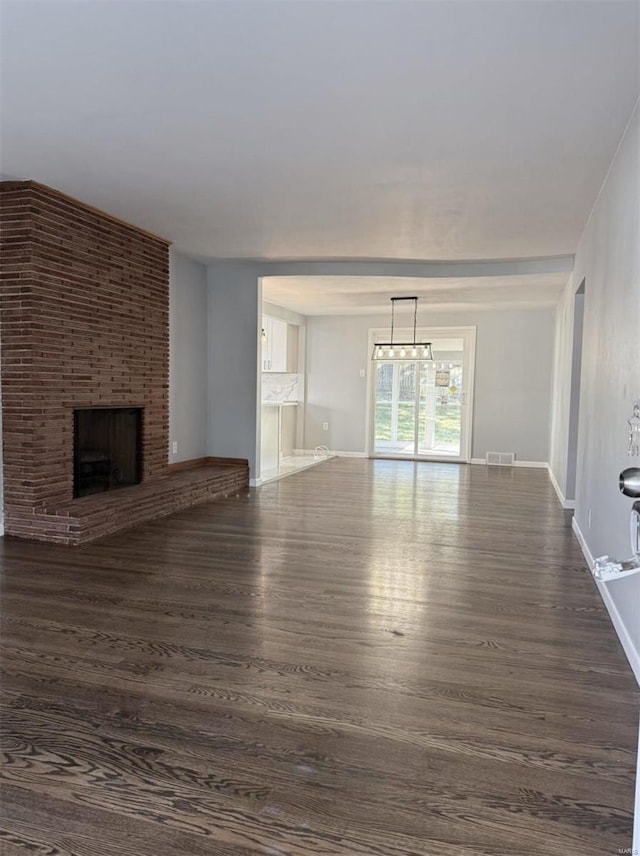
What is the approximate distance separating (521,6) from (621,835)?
8.78 feet

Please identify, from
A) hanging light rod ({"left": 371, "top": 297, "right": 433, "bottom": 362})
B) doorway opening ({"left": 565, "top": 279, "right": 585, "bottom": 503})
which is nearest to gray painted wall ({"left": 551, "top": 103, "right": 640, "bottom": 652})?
doorway opening ({"left": 565, "top": 279, "right": 585, "bottom": 503})

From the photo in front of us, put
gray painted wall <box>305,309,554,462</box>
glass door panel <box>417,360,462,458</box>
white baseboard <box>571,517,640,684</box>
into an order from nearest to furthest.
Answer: white baseboard <box>571,517,640,684</box> → gray painted wall <box>305,309,554,462</box> → glass door panel <box>417,360,462,458</box>

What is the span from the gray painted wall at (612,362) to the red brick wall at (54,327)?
12.5 feet

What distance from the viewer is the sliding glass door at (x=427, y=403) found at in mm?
9250

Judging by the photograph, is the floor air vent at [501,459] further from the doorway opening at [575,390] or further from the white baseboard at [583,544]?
the white baseboard at [583,544]

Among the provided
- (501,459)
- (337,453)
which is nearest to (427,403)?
(501,459)

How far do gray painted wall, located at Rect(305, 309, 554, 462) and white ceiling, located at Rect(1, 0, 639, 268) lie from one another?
14.1ft

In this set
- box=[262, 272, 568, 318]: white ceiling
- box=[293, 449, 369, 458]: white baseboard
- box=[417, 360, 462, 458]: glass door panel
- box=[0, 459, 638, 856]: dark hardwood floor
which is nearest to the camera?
box=[0, 459, 638, 856]: dark hardwood floor

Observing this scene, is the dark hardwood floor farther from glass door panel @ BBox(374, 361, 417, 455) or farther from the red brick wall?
glass door panel @ BBox(374, 361, 417, 455)

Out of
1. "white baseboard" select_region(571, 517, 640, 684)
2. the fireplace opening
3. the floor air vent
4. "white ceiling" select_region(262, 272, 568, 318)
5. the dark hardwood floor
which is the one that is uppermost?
"white ceiling" select_region(262, 272, 568, 318)

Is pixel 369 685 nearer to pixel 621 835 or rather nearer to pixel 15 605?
pixel 621 835

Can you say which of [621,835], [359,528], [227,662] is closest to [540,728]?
[621,835]

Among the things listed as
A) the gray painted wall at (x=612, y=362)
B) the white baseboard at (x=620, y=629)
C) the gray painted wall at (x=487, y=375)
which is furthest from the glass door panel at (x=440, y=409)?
the white baseboard at (x=620, y=629)

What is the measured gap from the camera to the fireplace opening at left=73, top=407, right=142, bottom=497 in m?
4.73
